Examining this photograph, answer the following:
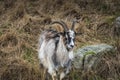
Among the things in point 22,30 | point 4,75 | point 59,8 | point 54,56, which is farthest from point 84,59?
point 59,8

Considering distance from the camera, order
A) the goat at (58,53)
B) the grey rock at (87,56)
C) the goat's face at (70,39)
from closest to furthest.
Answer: the goat's face at (70,39)
the goat at (58,53)
the grey rock at (87,56)

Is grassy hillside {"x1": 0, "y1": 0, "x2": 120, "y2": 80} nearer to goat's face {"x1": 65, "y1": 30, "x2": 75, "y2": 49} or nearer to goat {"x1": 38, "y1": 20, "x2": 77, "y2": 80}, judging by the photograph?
goat {"x1": 38, "y1": 20, "x2": 77, "y2": 80}

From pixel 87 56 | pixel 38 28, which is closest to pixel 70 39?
pixel 87 56

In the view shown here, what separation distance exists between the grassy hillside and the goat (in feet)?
1.56

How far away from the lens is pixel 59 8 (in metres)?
12.3

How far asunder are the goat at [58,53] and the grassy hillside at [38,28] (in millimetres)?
475

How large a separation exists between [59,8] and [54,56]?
4.27 metres

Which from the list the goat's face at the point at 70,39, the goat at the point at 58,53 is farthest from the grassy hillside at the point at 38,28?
the goat's face at the point at 70,39

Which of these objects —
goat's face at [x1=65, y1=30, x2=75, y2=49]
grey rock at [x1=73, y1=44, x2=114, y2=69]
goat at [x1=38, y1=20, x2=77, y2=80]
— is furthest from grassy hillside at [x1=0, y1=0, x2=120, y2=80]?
goat's face at [x1=65, y1=30, x2=75, y2=49]

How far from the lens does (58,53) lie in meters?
8.23

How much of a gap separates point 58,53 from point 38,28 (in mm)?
3332

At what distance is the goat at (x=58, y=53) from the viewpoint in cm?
796

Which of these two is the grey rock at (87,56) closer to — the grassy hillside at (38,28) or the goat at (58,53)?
the grassy hillside at (38,28)

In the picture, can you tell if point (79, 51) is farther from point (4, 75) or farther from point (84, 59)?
point (4, 75)
